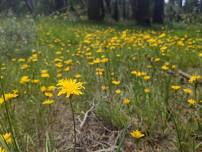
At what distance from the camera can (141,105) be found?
10.2 feet

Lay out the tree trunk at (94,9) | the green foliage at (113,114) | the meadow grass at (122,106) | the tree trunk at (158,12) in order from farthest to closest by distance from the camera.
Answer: the tree trunk at (158,12) → the tree trunk at (94,9) → the green foliage at (113,114) → the meadow grass at (122,106)

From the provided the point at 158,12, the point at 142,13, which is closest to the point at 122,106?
the point at 142,13

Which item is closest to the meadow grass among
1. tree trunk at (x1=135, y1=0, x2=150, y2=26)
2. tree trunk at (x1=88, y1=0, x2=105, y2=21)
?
tree trunk at (x1=135, y1=0, x2=150, y2=26)

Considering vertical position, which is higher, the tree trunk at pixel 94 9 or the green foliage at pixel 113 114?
the tree trunk at pixel 94 9

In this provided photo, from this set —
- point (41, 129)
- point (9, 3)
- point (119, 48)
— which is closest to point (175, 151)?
point (41, 129)

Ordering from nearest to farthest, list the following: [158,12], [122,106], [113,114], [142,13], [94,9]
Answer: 1. [113,114]
2. [122,106]
3. [142,13]
4. [94,9]
5. [158,12]

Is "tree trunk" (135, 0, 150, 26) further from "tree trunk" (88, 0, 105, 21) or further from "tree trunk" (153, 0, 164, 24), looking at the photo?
"tree trunk" (153, 0, 164, 24)

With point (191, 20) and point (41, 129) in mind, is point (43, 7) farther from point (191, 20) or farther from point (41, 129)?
point (41, 129)

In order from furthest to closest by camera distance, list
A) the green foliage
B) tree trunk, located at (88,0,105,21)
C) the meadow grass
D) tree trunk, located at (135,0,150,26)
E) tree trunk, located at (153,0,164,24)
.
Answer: tree trunk, located at (153,0,164,24), tree trunk, located at (88,0,105,21), tree trunk, located at (135,0,150,26), the green foliage, the meadow grass

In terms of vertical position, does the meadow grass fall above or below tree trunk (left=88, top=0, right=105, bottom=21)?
below

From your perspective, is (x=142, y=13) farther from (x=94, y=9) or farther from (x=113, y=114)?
(x=113, y=114)

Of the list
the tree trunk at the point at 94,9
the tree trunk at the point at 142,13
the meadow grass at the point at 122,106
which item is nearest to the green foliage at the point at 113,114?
the meadow grass at the point at 122,106

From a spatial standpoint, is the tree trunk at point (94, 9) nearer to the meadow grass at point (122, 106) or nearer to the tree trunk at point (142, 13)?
the tree trunk at point (142, 13)

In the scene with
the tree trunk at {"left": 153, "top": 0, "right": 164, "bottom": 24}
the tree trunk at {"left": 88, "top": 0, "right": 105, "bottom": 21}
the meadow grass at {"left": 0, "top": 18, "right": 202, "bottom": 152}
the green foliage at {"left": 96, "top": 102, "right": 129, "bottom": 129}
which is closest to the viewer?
the meadow grass at {"left": 0, "top": 18, "right": 202, "bottom": 152}
